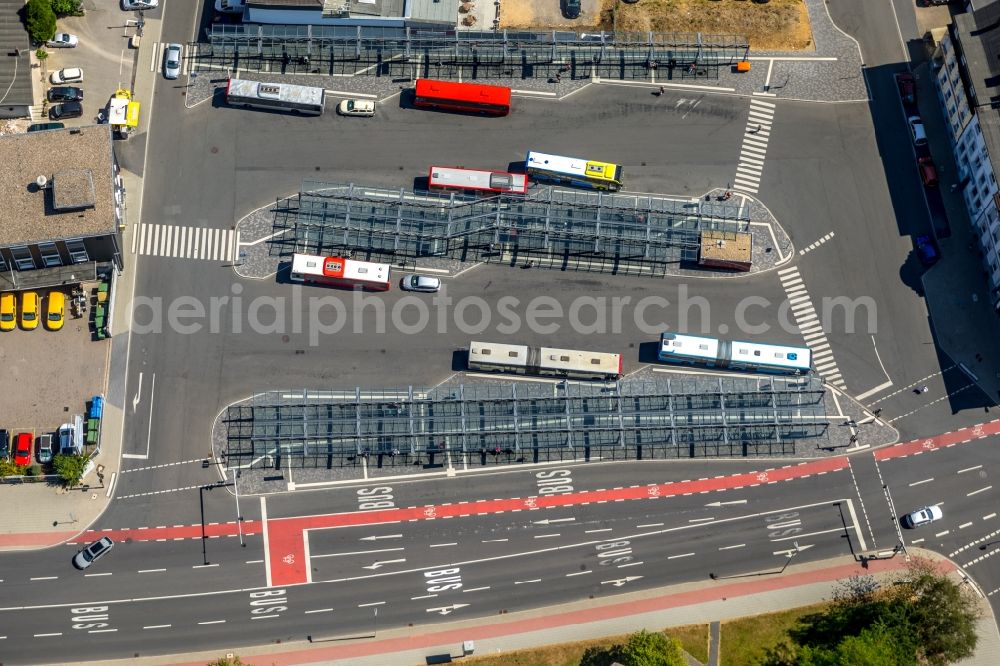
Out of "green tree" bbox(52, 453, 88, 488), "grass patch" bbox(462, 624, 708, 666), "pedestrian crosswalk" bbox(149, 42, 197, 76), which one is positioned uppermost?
Answer: "pedestrian crosswalk" bbox(149, 42, 197, 76)

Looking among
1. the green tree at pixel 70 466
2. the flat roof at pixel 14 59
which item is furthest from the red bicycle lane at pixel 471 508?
the flat roof at pixel 14 59

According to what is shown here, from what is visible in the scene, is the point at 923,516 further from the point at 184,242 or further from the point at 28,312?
the point at 28,312

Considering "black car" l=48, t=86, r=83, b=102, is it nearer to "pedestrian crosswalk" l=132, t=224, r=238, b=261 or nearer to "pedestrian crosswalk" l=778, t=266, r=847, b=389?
"pedestrian crosswalk" l=132, t=224, r=238, b=261

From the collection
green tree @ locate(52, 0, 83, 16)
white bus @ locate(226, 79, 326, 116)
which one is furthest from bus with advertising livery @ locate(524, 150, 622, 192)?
green tree @ locate(52, 0, 83, 16)

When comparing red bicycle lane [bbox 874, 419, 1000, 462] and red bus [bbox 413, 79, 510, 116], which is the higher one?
red bus [bbox 413, 79, 510, 116]

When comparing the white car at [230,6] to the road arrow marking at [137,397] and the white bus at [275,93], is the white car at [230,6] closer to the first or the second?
the white bus at [275,93]

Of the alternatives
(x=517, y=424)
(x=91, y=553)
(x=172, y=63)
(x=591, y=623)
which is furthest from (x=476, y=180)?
(x=91, y=553)

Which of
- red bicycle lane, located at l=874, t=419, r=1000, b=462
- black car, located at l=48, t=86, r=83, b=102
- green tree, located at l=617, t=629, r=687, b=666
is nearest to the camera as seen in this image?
green tree, located at l=617, t=629, r=687, b=666

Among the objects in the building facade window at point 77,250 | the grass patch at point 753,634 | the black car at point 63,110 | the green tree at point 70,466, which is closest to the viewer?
the grass patch at point 753,634
